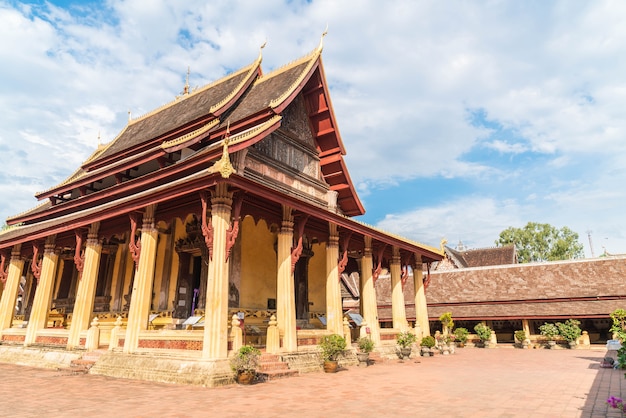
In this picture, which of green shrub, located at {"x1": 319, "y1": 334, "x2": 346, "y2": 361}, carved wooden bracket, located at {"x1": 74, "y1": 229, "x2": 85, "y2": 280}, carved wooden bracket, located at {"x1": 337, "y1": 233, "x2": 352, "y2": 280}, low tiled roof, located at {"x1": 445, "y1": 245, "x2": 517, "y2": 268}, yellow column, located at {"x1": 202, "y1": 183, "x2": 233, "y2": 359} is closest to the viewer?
yellow column, located at {"x1": 202, "y1": 183, "x2": 233, "y2": 359}

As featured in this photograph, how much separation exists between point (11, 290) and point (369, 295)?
556 inches

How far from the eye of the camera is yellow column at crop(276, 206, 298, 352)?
10.9m

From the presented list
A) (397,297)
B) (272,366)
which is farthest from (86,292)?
(397,297)

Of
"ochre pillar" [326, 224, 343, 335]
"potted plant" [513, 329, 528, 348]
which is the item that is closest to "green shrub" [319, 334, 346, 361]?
"ochre pillar" [326, 224, 343, 335]

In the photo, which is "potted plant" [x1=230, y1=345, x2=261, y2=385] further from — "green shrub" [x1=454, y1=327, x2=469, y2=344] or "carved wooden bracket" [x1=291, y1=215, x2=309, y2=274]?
"green shrub" [x1=454, y1=327, x2=469, y2=344]

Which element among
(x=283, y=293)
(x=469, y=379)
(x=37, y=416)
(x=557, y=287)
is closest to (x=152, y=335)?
(x=283, y=293)

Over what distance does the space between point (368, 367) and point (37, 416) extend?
9.03m

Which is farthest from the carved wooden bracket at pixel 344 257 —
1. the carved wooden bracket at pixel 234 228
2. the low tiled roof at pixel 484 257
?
the low tiled roof at pixel 484 257

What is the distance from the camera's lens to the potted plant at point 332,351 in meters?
11.0

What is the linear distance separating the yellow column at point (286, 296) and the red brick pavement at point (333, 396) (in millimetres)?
1117

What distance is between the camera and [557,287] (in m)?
26.0

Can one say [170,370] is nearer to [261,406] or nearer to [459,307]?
[261,406]

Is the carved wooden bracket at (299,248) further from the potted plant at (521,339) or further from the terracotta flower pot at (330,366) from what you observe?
the potted plant at (521,339)

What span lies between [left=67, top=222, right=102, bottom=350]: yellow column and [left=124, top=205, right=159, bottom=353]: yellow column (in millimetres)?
2823
